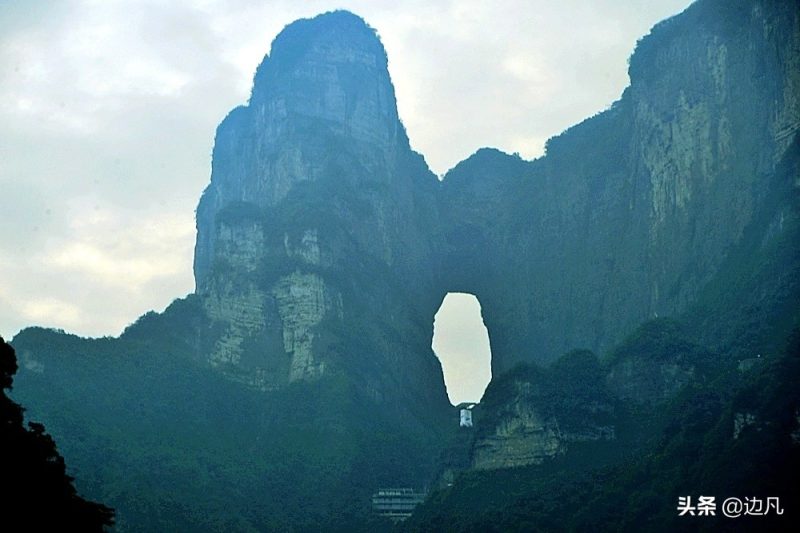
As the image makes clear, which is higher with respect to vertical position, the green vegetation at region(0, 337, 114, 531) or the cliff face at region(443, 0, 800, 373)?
the cliff face at region(443, 0, 800, 373)

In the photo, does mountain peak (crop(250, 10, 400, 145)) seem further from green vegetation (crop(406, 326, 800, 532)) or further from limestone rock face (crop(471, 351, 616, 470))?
green vegetation (crop(406, 326, 800, 532))

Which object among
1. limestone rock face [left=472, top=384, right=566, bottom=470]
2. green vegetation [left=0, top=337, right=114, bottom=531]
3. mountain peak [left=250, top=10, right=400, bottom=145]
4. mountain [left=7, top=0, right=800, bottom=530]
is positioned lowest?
green vegetation [left=0, top=337, right=114, bottom=531]

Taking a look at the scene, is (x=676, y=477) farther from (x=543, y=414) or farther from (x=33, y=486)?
(x=33, y=486)

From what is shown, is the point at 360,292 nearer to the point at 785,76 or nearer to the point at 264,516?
the point at 264,516

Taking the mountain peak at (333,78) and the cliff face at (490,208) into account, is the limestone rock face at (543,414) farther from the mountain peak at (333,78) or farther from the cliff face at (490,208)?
the mountain peak at (333,78)

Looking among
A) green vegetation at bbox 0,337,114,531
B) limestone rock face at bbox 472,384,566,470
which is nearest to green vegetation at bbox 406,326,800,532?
limestone rock face at bbox 472,384,566,470

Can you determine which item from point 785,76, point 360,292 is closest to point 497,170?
point 360,292

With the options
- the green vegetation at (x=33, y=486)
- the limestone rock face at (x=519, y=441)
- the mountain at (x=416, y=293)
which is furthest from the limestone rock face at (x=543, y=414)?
the green vegetation at (x=33, y=486)

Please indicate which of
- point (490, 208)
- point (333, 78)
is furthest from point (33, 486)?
point (490, 208)

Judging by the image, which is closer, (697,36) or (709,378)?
(709,378)
